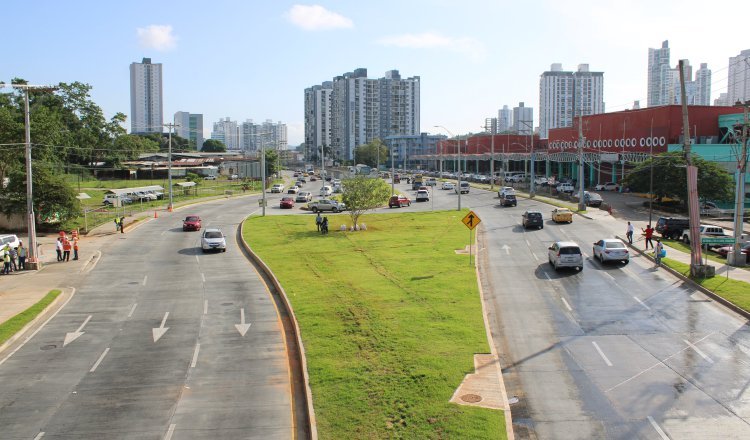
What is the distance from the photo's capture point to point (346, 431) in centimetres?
1452

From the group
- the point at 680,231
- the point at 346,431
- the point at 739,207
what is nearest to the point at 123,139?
A: the point at 680,231

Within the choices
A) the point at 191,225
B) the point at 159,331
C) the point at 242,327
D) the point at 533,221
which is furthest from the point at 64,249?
the point at 533,221

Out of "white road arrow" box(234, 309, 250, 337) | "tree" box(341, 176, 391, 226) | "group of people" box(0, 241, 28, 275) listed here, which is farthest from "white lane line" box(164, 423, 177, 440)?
"tree" box(341, 176, 391, 226)

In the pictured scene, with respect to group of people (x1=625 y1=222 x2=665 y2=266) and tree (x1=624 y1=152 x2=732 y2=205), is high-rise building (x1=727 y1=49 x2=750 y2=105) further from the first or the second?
group of people (x1=625 y1=222 x2=665 y2=266)

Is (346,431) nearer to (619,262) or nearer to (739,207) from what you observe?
(619,262)

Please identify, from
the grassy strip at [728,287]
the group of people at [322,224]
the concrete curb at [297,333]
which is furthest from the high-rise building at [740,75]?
the concrete curb at [297,333]

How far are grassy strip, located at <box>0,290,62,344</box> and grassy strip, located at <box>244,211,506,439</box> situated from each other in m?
9.91

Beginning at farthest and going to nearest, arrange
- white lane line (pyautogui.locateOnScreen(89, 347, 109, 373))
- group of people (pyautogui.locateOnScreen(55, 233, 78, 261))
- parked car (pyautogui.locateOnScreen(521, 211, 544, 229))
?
parked car (pyautogui.locateOnScreen(521, 211, 544, 229))
group of people (pyautogui.locateOnScreen(55, 233, 78, 261))
white lane line (pyautogui.locateOnScreen(89, 347, 109, 373))

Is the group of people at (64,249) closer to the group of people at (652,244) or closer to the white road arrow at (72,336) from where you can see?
the white road arrow at (72,336)

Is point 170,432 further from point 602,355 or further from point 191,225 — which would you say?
point 191,225

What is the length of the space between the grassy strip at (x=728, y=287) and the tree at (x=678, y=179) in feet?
117

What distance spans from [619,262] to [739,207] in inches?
259

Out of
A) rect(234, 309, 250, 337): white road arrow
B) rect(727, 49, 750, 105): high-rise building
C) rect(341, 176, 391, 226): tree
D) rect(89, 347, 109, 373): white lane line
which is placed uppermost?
rect(727, 49, 750, 105): high-rise building

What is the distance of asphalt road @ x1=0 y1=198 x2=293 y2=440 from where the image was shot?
51.4 feet
